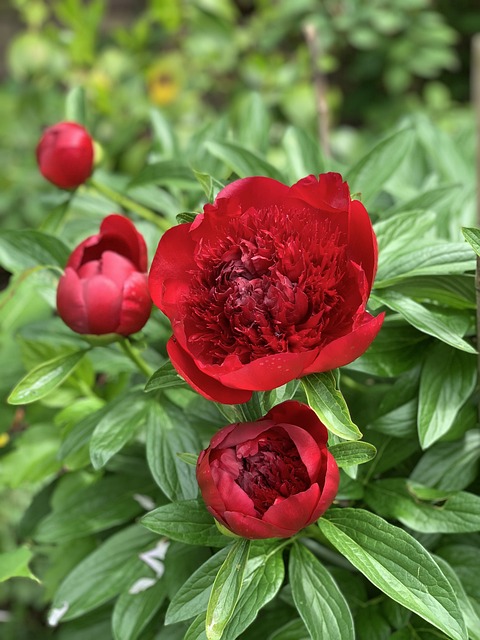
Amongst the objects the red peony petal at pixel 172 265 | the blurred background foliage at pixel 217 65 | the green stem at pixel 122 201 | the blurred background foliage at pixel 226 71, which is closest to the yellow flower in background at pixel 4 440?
the green stem at pixel 122 201

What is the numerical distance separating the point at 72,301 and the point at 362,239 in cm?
23

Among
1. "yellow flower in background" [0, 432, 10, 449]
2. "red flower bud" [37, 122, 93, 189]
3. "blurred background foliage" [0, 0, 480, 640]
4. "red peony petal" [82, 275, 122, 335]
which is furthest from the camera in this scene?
"blurred background foliage" [0, 0, 480, 640]

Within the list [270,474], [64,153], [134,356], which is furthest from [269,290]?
[64,153]

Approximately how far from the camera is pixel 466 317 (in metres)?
0.68

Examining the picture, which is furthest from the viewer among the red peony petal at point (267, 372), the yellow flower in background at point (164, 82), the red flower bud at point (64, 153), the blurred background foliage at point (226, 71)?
the yellow flower in background at point (164, 82)

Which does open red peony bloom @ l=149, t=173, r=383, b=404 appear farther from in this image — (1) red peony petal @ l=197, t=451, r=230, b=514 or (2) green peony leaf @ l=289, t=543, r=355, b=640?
→ (2) green peony leaf @ l=289, t=543, r=355, b=640

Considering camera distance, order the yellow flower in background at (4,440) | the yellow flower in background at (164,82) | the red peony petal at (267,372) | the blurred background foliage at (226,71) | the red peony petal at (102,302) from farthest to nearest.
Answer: the yellow flower in background at (164,82)
the blurred background foliage at (226,71)
the yellow flower in background at (4,440)
the red peony petal at (102,302)
the red peony petal at (267,372)

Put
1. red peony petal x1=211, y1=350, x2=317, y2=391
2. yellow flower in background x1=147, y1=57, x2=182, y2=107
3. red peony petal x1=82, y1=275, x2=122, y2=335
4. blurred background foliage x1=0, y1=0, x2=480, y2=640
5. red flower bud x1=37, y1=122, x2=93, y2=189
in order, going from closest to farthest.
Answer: red peony petal x1=211, y1=350, x2=317, y2=391, red peony petal x1=82, y1=275, x2=122, y2=335, red flower bud x1=37, y1=122, x2=93, y2=189, blurred background foliage x1=0, y1=0, x2=480, y2=640, yellow flower in background x1=147, y1=57, x2=182, y2=107

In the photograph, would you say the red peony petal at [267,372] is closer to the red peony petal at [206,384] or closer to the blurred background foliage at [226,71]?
the red peony petal at [206,384]

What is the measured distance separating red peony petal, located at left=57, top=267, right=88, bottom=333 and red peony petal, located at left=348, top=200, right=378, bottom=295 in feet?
0.71

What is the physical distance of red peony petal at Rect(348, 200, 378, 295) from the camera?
20.3 inches

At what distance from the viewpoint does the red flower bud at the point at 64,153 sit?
30.3 inches

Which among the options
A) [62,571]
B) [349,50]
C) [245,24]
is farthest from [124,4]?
[62,571]

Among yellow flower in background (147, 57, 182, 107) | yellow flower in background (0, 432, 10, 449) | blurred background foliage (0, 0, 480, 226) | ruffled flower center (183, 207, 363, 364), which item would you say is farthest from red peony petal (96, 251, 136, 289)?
yellow flower in background (147, 57, 182, 107)
